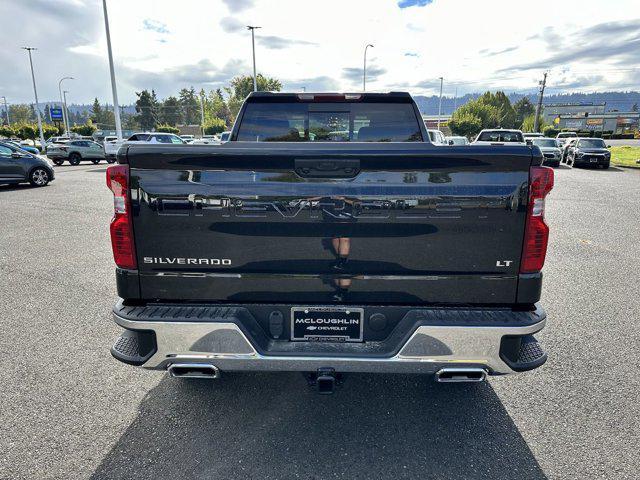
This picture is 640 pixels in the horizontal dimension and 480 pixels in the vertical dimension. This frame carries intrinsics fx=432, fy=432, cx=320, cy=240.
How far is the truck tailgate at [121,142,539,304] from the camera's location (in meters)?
2.21

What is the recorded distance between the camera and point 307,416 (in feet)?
9.43

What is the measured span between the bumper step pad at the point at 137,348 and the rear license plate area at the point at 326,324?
0.78m

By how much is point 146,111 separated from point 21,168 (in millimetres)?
109060

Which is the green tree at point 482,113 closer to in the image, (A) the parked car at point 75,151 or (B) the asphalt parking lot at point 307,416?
(A) the parked car at point 75,151

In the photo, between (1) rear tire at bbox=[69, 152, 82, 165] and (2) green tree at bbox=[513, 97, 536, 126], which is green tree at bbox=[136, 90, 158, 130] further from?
(2) green tree at bbox=[513, 97, 536, 126]

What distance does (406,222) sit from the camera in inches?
88.4

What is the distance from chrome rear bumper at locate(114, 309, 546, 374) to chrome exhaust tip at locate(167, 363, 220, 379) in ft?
0.10

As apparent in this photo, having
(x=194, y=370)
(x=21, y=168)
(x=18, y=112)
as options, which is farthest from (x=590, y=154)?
(x=18, y=112)

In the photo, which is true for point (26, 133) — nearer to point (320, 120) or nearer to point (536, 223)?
point (320, 120)

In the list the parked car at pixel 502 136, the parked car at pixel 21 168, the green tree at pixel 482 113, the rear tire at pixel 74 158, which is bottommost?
the rear tire at pixel 74 158

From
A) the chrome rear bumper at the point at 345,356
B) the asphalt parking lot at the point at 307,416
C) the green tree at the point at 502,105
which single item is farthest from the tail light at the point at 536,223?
the green tree at the point at 502,105

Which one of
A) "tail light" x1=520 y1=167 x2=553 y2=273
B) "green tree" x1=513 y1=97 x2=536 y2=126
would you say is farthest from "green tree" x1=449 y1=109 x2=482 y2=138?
"tail light" x1=520 y1=167 x2=553 y2=273

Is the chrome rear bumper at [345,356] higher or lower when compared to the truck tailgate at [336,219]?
lower

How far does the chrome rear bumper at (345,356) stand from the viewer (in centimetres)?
226
